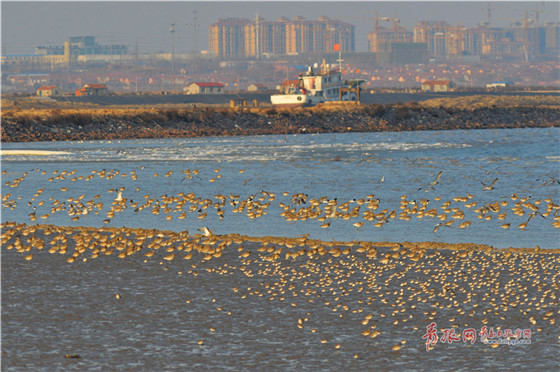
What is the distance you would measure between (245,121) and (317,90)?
37.2 m

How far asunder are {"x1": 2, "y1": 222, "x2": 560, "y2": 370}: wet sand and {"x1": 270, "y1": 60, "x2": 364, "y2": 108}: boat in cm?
9999

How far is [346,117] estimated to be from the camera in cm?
9638

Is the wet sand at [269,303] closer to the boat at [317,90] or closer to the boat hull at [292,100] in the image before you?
the boat hull at [292,100]

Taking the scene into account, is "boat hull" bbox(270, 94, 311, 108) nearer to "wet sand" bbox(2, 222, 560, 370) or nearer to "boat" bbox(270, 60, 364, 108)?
"boat" bbox(270, 60, 364, 108)

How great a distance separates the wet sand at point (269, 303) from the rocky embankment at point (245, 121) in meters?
56.2

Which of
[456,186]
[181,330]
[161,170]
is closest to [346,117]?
[161,170]

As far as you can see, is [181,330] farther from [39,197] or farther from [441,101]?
[441,101]

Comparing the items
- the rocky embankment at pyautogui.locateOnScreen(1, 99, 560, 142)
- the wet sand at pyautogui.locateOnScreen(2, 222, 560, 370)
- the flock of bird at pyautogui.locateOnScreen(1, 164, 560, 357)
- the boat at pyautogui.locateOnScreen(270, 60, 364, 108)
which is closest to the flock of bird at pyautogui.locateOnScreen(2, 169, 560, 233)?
the flock of bird at pyautogui.locateOnScreen(1, 164, 560, 357)

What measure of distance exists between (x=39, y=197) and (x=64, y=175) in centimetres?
891

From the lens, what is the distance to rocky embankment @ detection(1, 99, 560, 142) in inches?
3127

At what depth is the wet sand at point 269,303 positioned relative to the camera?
13047mm

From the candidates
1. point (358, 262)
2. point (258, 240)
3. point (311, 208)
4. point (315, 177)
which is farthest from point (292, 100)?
point (358, 262)

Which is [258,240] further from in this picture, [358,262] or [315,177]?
[315,177]

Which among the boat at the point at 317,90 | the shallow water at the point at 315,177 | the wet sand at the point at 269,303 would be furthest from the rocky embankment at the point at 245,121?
the wet sand at the point at 269,303
